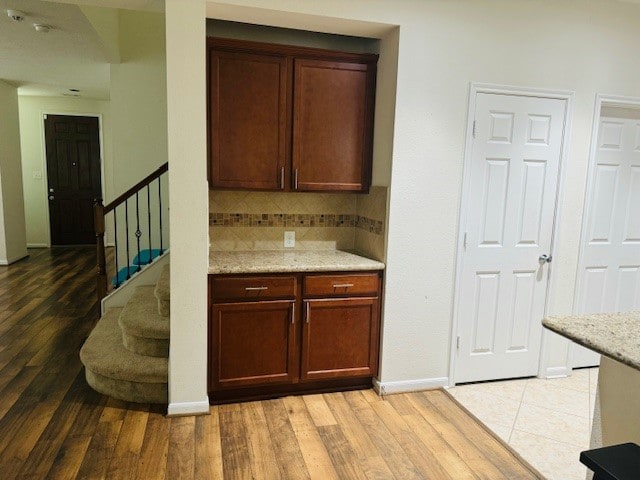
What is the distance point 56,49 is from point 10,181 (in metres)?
2.83

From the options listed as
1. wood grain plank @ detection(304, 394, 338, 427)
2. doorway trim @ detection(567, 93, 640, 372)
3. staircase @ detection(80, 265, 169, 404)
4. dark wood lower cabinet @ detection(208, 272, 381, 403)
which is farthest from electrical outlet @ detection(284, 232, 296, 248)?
doorway trim @ detection(567, 93, 640, 372)

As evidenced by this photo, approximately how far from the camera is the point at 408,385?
3.17 m

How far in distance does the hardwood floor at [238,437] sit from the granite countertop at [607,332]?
3.81ft

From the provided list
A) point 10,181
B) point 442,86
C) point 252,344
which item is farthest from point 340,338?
point 10,181

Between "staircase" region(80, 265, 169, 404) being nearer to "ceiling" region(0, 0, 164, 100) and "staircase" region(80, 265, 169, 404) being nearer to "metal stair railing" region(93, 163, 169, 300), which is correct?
"metal stair railing" region(93, 163, 169, 300)

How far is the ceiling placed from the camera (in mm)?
3295

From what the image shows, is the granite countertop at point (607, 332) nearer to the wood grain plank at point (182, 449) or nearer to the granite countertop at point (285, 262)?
the granite countertop at point (285, 262)

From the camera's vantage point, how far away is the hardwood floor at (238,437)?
228cm

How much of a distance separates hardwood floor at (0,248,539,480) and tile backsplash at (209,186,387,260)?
3.46 feet

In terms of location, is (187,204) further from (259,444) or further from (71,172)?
(71,172)

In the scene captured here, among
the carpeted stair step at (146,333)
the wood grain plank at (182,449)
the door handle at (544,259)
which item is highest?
the door handle at (544,259)

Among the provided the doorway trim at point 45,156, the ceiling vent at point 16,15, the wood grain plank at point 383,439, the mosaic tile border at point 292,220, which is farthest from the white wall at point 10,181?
the wood grain plank at point 383,439

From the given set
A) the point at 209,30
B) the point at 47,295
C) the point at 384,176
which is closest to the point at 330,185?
the point at 384,176

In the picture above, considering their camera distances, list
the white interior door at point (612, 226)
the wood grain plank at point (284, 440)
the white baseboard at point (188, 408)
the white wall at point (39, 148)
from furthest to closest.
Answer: the white wall at point (39, 148) < the white interior door at point (612, 226) < the white baseboard at point (188, 408) < the wood grain plank at point (284, 440)
